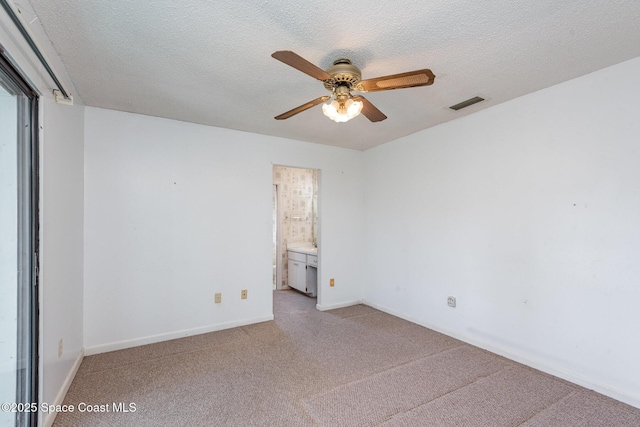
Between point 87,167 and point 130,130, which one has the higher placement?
point 130,130

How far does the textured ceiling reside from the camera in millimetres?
1553

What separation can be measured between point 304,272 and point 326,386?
2.69 meters

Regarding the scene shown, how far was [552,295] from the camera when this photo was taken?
96.1 inches

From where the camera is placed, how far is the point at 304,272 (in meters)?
4.89

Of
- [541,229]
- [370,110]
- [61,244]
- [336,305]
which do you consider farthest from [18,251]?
[541,229]

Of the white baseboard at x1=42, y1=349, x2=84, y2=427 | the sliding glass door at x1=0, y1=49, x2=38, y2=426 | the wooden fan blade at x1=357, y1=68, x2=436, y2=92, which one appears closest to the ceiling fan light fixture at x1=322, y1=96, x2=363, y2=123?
the wooden fan blade at x1=357, y1=68, x2=436, y2=92

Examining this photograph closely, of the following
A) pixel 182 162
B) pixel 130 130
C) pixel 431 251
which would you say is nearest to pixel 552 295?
pixel 431 251

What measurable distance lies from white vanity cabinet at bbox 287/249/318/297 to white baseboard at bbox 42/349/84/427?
2.90m

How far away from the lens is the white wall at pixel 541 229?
210 cm

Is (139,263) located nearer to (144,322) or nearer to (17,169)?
(144,322)

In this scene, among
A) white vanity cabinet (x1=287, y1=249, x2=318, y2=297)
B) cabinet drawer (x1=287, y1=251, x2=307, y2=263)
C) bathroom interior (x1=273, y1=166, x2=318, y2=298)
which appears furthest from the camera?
bathroom interior (x1=273, y1=166, x2=318, y2=298)

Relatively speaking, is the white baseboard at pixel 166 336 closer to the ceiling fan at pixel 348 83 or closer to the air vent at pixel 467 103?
the ceiling fan at pixel 348 83

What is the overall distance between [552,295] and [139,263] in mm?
3774

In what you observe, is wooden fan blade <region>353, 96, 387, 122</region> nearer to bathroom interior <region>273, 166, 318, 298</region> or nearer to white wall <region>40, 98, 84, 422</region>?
white wall <region>40, 98, 84, 422</region>
